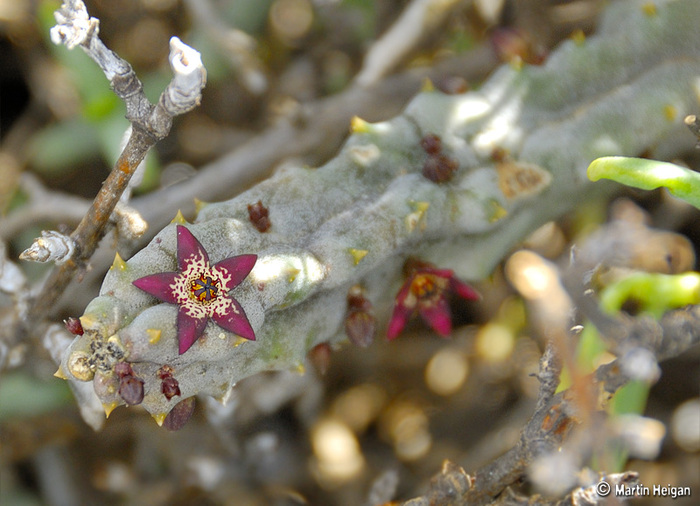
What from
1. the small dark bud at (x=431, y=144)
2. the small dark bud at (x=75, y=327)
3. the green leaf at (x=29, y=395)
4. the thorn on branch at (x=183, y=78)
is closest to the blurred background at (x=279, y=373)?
the green leaf at (x=29, y=395)

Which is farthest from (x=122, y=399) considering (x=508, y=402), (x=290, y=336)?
(x=508, y=402)

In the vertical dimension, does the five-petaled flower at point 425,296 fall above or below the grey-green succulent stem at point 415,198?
below

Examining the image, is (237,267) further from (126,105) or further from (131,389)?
(126,105)

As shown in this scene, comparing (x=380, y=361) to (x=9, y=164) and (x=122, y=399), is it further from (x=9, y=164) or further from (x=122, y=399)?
(x=9, y=164)

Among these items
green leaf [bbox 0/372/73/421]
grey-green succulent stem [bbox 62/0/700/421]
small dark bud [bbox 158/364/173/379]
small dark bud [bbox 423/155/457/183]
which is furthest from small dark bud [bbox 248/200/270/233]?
green leaf [bbox 0/372/73/421]

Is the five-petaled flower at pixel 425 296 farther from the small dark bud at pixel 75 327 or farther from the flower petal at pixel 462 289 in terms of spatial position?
the small dark bud at pixel 75 327
